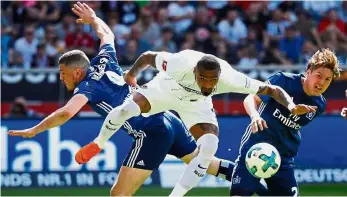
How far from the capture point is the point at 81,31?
17.7m

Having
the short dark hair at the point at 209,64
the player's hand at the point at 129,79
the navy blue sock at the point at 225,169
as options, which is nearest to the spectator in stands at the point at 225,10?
the player's hand at the point at 129,79

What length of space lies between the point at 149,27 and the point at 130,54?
119 centimetres

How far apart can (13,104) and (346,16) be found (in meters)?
7.43

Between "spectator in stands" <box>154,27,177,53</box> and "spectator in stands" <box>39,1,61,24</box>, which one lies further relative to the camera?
"spectator in stands" <box>39,1,61,24</box>

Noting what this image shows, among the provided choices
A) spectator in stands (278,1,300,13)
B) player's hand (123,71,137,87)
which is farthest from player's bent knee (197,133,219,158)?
spectator in stands (278,1,300,13)

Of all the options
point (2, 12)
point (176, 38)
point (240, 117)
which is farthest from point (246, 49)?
point (2, 12)

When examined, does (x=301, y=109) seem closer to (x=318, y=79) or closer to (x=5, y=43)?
(x=318, y=79)

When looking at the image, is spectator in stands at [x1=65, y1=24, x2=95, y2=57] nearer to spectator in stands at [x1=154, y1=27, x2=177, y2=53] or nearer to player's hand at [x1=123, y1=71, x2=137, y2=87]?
spectator in stands at [x1=154, y1=27, x2=177, y2=53]

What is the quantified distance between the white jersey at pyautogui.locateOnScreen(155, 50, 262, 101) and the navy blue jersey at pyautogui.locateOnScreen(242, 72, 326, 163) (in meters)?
0.26

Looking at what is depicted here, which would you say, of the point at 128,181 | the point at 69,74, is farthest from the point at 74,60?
the point at 128,181

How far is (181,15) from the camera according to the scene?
1869cm

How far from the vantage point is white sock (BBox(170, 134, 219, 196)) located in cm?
893

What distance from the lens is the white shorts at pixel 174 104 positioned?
29.9 ft

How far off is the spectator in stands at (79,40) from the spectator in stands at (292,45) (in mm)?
3878
